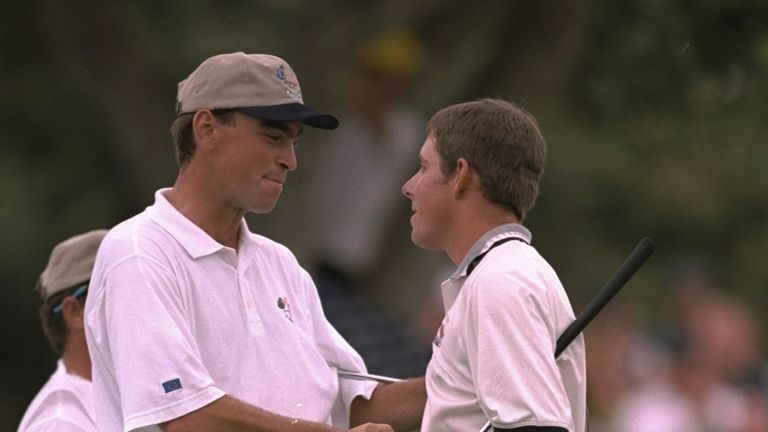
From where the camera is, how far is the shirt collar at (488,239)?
5.34 meters

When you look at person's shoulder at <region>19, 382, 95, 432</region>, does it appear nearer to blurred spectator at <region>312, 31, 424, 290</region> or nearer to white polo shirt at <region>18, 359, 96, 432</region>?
white polo shirt at <region>18, 359, 96, 432</region>

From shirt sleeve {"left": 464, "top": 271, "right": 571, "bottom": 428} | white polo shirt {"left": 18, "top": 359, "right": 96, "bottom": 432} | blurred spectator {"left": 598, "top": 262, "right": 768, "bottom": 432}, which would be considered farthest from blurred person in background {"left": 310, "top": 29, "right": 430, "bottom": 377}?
shirt sleeve {"left": 464, "top": 271, "right": 571, "bottom": 428}

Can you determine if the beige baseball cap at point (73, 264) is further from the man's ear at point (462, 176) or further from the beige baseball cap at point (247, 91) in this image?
the man's ear at point (462, 176)

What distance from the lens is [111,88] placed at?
12023 millimetres

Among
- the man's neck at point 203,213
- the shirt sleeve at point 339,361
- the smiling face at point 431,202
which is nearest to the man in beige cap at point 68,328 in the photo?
the shirt sleeve at point 339,361

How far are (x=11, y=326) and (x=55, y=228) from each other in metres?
1.23

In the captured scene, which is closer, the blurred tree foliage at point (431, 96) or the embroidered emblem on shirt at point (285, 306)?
the embroidered emblem on shirt at point (285, 306)

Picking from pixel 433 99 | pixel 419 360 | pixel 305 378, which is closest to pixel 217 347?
pixel 305 378

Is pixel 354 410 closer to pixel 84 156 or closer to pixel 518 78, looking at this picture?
pixel 518 78

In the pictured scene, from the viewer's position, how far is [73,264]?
6785mm

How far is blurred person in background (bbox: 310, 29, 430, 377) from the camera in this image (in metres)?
11.4

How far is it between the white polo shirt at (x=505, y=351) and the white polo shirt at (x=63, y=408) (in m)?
1.52

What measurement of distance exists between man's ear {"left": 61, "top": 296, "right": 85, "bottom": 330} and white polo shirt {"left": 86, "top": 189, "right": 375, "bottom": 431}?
1.08 m

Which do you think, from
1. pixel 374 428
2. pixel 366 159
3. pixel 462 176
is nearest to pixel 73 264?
pixel 374 428
